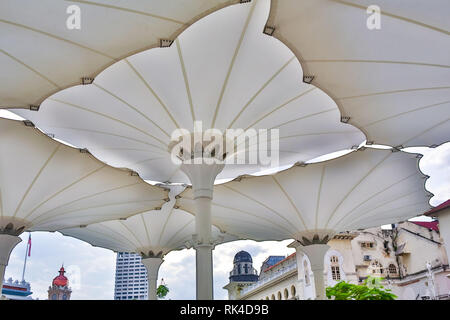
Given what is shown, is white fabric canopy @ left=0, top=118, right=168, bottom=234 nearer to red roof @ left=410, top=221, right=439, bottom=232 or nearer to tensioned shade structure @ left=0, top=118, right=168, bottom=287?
tensioned shade structure @ left=0, top=118, right=168, bottom=287

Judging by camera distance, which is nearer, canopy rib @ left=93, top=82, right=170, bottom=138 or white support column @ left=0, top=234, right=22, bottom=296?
canopy rib @ left=93, top=82, right=170, bottom=138

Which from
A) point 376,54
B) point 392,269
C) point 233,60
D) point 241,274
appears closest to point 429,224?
point 392,269

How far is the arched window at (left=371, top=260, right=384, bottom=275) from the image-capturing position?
54438mm

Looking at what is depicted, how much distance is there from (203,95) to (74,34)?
19.3ft

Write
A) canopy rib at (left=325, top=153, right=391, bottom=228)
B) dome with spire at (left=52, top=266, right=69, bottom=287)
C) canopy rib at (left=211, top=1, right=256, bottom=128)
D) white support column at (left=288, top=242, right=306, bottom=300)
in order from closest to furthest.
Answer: canopy rib at (left=211, top=1, right=256, bottom=128) → canopy rib at (left=325, top=153, right=391, bottom=228) → white support column at (left=288, top=242, right=306, bottom=300) → dome with spire at (left=52, top=266, right=69, bottom=287)

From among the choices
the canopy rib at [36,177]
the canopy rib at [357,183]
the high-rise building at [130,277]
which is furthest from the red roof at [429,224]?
the high-rise building at [130,277]

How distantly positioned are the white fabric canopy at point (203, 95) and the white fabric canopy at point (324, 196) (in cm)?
330

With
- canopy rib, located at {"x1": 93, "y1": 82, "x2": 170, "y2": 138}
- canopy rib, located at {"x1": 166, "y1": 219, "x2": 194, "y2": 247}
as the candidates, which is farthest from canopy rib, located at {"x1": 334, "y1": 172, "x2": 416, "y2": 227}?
canopy rib, located at {"x1": 93, "y1": 82, "x2": 170, "y2": 138}

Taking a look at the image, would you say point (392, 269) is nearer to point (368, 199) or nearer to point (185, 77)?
point (368, 199)

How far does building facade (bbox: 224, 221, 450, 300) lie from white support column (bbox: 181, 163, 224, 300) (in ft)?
109

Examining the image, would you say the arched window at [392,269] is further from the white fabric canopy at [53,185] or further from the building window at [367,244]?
the white fabric canopy at [53,185]

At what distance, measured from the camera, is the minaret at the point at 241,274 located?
8188cm

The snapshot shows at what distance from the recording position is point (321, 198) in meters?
24.9
